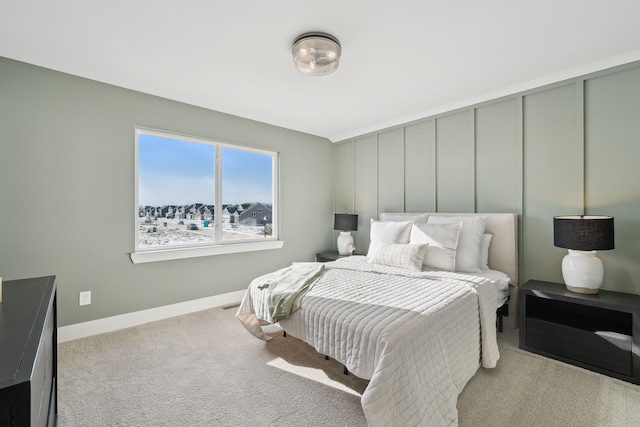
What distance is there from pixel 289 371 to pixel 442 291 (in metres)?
1.30

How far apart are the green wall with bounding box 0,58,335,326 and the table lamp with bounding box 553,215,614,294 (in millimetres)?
3574

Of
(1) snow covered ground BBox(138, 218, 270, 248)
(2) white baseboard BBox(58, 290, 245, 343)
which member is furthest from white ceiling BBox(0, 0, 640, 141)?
(2) white baseboard BBox(58, 290, 245, 343)

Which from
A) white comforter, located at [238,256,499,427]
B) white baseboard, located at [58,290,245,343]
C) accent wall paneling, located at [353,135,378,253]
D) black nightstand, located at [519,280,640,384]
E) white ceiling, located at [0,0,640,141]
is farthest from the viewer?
accent wall paneling, located at [353,135,378,253]

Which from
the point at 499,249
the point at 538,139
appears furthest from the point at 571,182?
the point at 499,249

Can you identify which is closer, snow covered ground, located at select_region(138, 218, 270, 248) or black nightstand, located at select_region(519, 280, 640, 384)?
black nightstand, located at select_region(519, 280, 640, 384)

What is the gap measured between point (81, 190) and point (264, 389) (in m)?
2.48

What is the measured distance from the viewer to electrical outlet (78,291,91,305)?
2725 millimetres

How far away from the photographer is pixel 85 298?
2742 millimetres

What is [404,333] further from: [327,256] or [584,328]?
[327,256]

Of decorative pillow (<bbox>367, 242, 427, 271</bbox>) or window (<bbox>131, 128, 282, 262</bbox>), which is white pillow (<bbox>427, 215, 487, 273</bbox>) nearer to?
decorative pillow (<bbox>367, 242, 427, 271</bbox>)

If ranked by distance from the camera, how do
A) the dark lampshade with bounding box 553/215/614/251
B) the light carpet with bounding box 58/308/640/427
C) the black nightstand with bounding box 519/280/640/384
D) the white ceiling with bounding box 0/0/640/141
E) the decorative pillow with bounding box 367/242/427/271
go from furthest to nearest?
the decorative pillow with bounding box 367/242/427/271, the dark lampshade with bounding box 553/215/614/251, the black nightstand with bounding box 519/280/640/384, the white ceiling with bounding box 0/0/640/141, the light carpet with bounding box 58/308/640/427

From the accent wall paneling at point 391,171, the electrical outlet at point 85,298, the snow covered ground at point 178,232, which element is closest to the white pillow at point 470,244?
the accent wall paneling at point 391,171

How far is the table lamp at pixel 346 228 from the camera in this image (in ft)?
14.2

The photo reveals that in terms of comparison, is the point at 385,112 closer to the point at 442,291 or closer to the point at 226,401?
the point at 442,291
